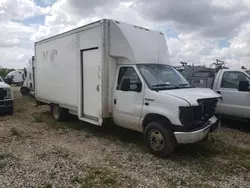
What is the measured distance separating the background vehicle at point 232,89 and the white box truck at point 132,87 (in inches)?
94.9

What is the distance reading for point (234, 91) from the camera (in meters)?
7.99

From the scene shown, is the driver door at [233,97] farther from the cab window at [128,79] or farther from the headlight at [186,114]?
the cab window at [128,79]

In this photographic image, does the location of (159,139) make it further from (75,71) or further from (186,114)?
(75,71)

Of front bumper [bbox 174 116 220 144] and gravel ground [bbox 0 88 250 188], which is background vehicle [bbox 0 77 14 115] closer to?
gravel ground [bbox 0 88 250 188]

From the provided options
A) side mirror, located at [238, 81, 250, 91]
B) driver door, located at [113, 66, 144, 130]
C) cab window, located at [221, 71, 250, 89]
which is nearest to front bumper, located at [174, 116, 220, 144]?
driver door, located at [113, 66, 144, 130]

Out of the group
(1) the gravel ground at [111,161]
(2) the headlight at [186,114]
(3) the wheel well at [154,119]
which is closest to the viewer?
(1) the gravel ground at [111,161]

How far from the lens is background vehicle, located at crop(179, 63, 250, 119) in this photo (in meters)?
7.64

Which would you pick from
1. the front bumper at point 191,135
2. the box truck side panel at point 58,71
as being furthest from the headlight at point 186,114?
the box truck side panel at point 58,71

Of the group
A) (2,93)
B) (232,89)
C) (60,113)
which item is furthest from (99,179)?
(2,93)

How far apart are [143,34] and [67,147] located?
3.63 m

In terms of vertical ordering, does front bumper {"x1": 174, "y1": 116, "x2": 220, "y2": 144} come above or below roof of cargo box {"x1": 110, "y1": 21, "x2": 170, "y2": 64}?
below

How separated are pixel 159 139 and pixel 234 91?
13.4ft

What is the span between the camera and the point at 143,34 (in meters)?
6.53

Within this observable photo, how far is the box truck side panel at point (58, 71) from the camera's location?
305 inches
